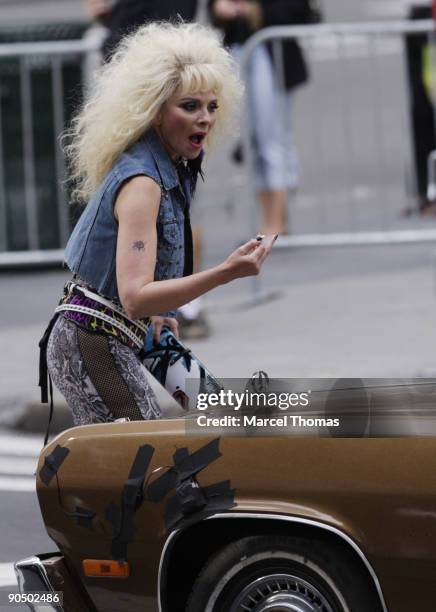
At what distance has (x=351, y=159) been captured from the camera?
1138 cm

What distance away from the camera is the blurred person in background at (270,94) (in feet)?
34.1

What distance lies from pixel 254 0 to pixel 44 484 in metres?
7.37

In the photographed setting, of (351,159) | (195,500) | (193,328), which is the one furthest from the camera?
(351,159)

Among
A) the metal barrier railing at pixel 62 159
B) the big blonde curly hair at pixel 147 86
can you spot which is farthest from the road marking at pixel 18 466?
the metal barrier railing at pixel 62 159

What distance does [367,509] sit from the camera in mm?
3758

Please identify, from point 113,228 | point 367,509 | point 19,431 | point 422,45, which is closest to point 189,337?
point 19,431

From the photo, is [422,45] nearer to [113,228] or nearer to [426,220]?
[426,220]

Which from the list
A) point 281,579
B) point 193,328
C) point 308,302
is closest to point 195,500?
point 281,579

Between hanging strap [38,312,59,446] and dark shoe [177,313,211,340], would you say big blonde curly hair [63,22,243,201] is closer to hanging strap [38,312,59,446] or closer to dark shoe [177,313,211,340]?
hanging strap [38,312,59,446]

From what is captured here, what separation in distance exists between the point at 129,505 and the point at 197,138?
1.19 m

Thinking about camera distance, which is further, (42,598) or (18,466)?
(18,466)

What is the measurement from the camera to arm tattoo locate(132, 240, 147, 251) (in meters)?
4.34

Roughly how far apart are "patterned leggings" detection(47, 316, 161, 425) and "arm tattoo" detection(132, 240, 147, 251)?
33 centimetres

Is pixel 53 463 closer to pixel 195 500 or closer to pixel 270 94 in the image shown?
pixel 195 500
